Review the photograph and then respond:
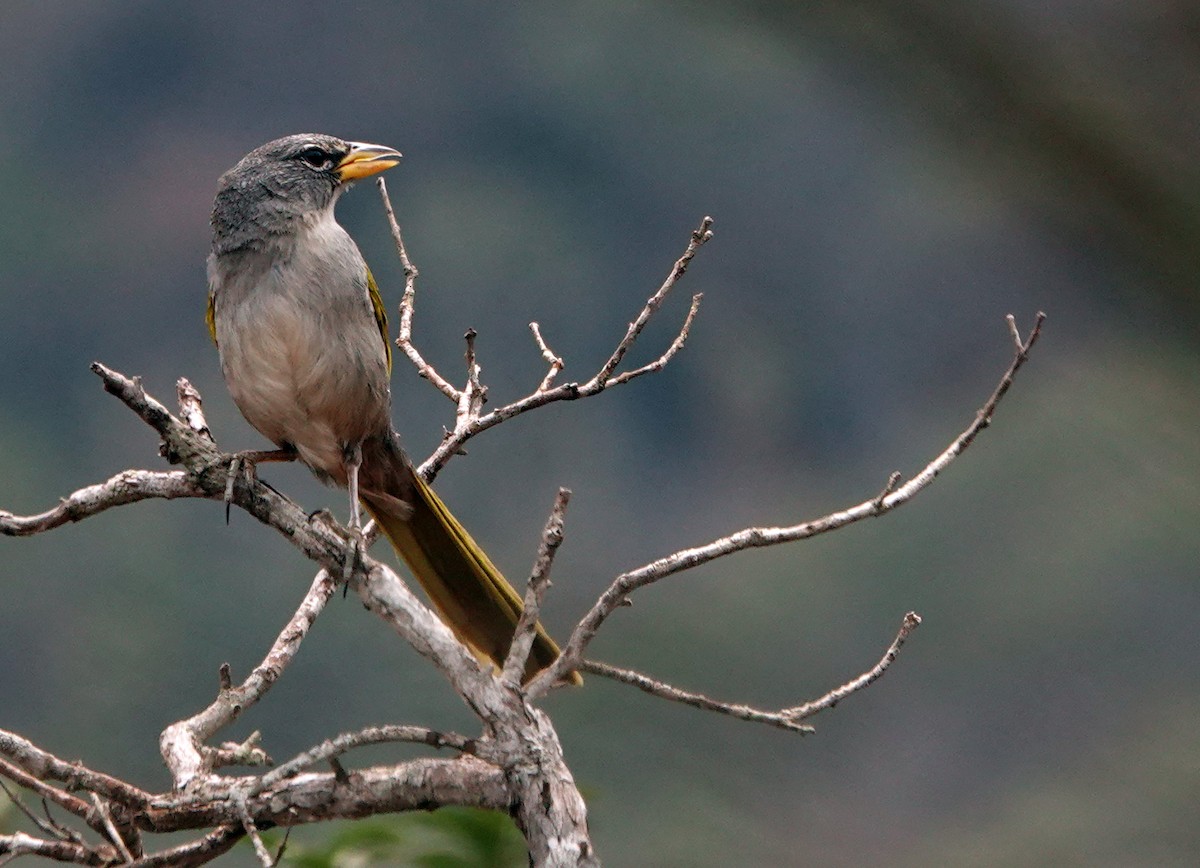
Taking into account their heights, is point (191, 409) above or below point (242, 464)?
above

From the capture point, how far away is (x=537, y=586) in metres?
2.21

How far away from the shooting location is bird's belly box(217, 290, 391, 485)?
3227mm

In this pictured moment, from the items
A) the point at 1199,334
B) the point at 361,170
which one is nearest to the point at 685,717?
the point at 361,170

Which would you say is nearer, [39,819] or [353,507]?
[39,819]

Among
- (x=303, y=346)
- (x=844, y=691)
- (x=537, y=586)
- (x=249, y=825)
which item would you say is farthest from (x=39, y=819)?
(x=844, y=691)

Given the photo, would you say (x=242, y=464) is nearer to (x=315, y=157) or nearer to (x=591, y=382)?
(x=591, y=382)

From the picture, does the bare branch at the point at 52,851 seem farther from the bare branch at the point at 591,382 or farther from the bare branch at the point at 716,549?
the bare branch at the point at 591,382

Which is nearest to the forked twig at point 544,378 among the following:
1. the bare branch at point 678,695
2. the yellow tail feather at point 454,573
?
the yellow tail feather at point 454,573

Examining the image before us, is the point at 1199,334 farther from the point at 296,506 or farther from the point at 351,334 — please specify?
the point at 351,334

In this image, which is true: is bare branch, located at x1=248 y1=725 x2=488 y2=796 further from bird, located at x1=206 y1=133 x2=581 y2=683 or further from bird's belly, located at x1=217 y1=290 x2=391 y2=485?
bird's belly, located at x1=217 y1=290 x2=391 y2=485

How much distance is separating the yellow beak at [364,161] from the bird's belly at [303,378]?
559 mm

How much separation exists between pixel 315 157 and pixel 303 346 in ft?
2.25

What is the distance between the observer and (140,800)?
2.32 meters

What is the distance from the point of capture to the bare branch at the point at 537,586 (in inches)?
84.0
